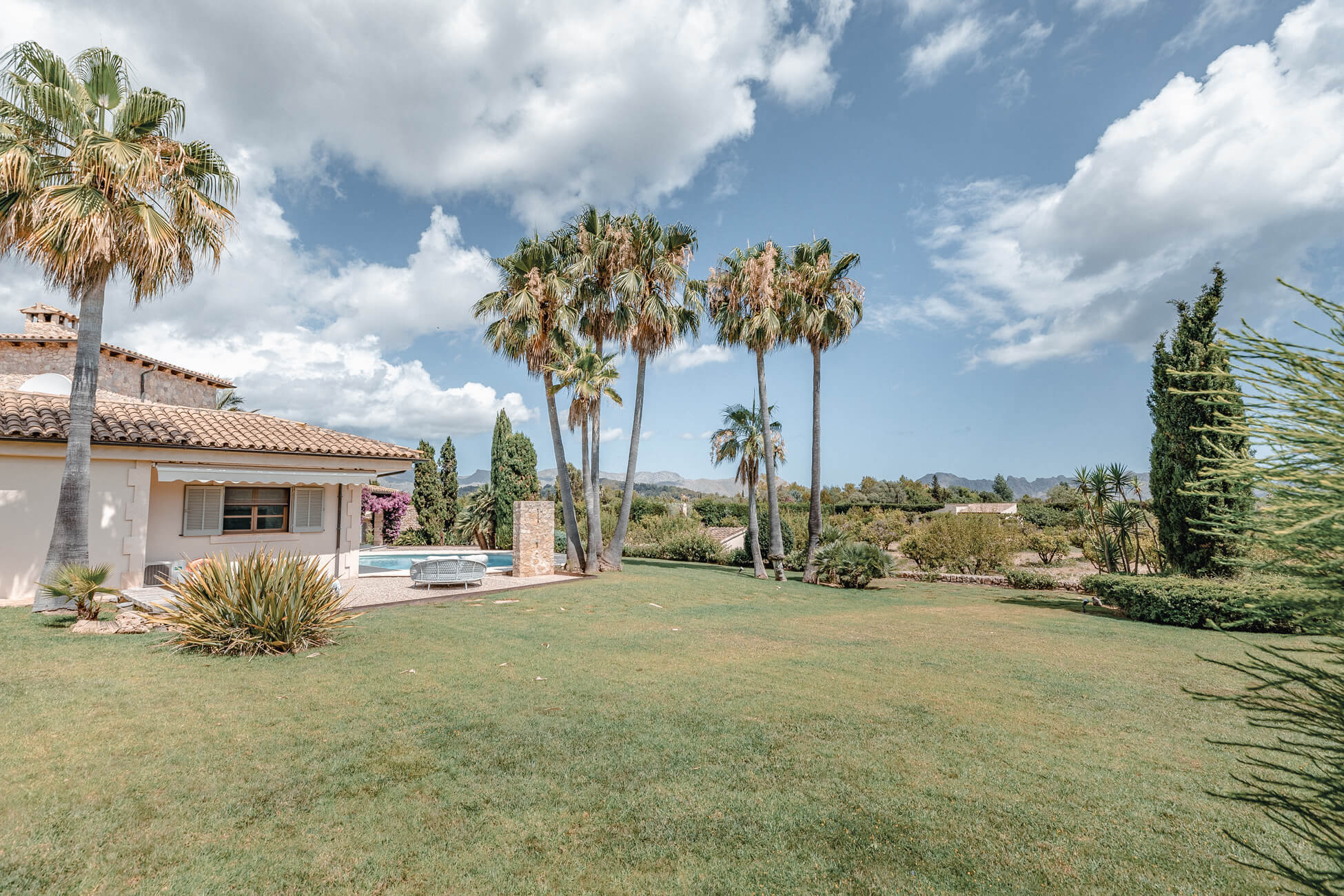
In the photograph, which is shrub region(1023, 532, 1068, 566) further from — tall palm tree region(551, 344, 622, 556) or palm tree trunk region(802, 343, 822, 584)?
tall palm tree region(551, 344, 622, 556)

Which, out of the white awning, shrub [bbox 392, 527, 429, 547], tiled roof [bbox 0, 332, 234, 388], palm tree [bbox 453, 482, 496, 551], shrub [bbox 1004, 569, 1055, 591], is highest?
tiled roof [bbox 0, 332, 234, 388]

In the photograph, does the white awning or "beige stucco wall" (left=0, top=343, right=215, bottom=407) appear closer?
the white awning

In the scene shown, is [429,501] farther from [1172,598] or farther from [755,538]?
[1172,598]

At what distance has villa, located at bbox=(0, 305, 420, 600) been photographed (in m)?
12.5

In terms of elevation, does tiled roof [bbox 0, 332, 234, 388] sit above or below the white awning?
above

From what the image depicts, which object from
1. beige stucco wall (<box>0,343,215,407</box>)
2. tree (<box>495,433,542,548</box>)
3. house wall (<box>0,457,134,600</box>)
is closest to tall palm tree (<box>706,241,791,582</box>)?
tree (<box>495,433,542,548</box>)

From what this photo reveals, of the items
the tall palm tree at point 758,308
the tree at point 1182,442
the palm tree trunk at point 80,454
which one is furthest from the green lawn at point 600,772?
the tall palm tree at point 758,308

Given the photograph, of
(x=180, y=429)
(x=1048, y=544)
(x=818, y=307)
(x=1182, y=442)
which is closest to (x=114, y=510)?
(x=180, y=429)

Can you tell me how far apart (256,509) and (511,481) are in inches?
600

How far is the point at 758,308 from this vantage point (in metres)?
21.4

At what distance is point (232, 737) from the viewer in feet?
18.5

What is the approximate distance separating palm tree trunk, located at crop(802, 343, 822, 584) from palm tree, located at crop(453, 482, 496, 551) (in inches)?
659

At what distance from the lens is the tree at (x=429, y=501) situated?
104ft

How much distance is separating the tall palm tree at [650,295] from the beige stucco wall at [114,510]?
10181 mm
